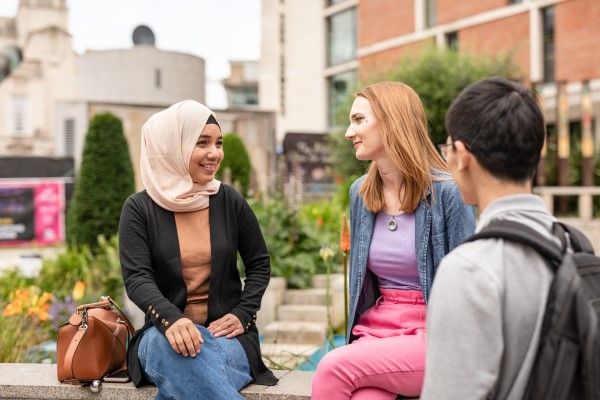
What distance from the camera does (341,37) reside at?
124 ft

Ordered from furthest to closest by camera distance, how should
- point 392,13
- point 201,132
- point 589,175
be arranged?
1. point 392,13
2. point 589,175
3. point 201,132

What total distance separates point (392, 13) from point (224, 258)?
1165 inches

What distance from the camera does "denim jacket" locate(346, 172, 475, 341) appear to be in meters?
2.85

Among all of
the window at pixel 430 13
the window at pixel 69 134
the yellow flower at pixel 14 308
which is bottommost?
the yellow flower at pixel 14 308

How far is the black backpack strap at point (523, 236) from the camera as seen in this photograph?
1647 mm

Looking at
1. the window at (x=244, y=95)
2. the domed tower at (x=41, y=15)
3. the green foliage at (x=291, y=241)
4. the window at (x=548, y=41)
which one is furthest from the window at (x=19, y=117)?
the green foliage at (x=291, y=241)

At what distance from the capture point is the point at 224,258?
3.24m

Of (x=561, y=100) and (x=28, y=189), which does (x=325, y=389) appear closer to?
(x=561, y=100)

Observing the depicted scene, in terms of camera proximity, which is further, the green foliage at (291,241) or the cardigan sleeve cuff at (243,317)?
the green foliage at (291,241)

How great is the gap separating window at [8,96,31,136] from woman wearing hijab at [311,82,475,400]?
2021 inches

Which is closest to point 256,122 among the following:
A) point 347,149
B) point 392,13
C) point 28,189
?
point 347,149

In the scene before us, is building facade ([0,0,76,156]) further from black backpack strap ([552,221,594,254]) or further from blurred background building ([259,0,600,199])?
black backpack strap ([552,221,594,254])

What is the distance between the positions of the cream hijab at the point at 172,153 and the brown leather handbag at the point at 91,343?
1.69 feet

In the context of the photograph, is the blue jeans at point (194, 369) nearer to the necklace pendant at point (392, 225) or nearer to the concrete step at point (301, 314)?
the necklace pendant at point (392, 225)
